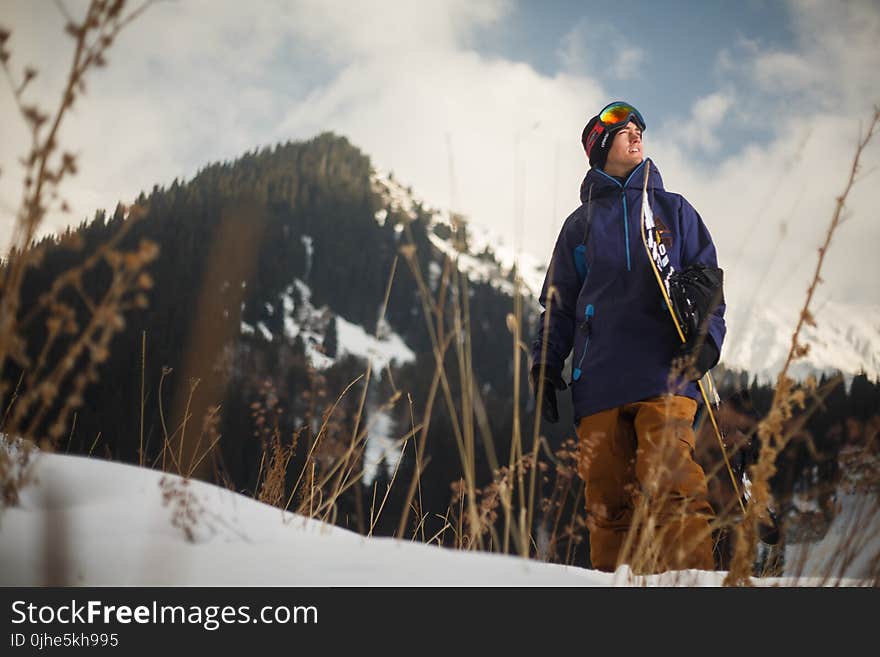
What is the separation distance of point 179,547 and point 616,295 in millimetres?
2171

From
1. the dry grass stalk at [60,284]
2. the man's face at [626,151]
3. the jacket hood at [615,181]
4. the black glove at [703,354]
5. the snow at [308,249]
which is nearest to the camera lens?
the dry grass stalk at [60,284]

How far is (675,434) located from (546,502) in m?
0.46

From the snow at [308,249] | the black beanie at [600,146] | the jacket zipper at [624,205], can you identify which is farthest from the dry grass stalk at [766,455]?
the snow at [308,249]

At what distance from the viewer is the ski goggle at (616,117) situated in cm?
315

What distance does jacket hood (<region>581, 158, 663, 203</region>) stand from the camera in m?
2.97

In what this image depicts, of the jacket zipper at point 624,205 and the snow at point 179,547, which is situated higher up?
the jacket zipper at point 624,205

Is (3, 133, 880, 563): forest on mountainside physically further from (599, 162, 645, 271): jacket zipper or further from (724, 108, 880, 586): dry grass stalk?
(599, 162, 645, 271): jacket zipper

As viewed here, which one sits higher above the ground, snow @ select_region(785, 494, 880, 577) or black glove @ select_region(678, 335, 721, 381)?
black glove @ select_region(678, 335, 721, 381)

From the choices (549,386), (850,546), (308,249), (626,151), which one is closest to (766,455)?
(850,546)

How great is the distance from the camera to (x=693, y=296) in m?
2.54

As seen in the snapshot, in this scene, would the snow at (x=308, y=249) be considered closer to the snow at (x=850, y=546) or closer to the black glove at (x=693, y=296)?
the black glove at (x=693, y=296)

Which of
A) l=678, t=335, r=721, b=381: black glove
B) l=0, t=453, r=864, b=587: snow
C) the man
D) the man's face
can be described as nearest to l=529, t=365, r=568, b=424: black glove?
the man

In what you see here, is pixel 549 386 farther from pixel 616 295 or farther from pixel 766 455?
pixel 766 455

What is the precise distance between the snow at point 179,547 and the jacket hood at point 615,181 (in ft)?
6.77
